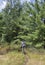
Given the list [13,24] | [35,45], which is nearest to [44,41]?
[35,45]

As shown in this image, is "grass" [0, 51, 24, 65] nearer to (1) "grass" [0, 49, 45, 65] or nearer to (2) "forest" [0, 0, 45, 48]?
(1) "grass" [0, 49, 45, 65]

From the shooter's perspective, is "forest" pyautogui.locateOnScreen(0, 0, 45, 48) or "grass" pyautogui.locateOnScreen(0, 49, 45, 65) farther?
"forest" pyautogui.locateOnScreen(0, 0, 45, 48)

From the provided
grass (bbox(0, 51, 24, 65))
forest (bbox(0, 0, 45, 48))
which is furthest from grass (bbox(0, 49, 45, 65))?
forest (bbox(0, 0, 45, 48))

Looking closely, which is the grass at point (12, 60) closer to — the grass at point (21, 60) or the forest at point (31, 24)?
the grass at point (21, 60)

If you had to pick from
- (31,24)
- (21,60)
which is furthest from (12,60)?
(31,24)

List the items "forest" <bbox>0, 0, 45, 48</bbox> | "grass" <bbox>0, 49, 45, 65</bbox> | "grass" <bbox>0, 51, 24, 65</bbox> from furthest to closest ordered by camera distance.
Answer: "forest" <bbox>0, 0, 45, 48</bbox> < "grass" <bbox>0, 49, 45, 65</bbox> < "grass" <bbox>0, 51, 24, 65</bbox>

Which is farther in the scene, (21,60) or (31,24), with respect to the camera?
(31,24)

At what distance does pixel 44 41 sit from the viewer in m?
25.5

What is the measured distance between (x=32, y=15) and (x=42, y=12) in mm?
2085

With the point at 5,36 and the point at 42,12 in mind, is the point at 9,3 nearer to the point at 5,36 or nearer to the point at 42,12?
the point at 5,36

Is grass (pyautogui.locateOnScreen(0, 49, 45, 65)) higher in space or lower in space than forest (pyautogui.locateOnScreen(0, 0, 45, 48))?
lower

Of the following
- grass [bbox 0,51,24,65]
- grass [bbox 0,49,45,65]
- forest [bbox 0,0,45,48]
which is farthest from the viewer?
forest [bbox 0,0,45,48]

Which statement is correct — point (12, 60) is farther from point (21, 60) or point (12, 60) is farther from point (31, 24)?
point (31, 24)

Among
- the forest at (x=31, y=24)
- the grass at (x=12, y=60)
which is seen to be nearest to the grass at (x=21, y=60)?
the grass at (x=12, y=60)
